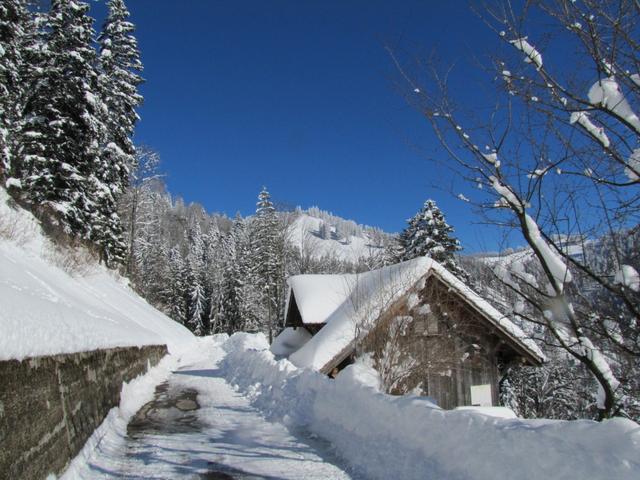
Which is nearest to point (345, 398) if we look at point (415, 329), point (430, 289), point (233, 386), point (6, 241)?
point (415, 329)

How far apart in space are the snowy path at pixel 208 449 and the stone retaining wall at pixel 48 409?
529 millimetres

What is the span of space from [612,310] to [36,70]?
21776mm

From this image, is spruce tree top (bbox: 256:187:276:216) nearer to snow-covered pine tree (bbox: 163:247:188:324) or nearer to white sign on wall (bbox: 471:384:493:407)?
snow-covered pine tree (bbox: 163:247:188:324)

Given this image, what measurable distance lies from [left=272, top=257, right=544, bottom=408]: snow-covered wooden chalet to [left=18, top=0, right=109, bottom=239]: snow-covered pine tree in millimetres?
11166

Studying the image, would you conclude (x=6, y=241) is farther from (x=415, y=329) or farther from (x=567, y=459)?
(x=567, y=459)

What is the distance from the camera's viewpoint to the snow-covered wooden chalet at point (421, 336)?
9367 mm

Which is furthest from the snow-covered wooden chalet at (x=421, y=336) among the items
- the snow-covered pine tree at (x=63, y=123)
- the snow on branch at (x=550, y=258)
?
the snow-covered pine tree at (x=63, y=123)

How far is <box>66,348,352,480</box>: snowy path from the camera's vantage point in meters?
5.14

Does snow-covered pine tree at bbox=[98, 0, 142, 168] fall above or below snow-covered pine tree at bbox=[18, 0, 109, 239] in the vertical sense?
above

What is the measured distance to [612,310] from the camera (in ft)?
10.8

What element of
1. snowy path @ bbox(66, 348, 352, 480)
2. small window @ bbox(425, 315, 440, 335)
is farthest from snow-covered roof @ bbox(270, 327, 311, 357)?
snowy path @ bbox(66, 348, 352, 480)

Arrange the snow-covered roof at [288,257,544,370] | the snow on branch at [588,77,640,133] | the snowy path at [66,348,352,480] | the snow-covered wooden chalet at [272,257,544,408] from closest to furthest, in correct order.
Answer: the snow on branch at [588,77,640,133]
the snowy path at [66,348,352,480]
the snow-covered wooden chalet at [272,257,544,408]
the snow-covered roof at [288,257,544,370]

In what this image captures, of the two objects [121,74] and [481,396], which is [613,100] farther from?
[121,74]

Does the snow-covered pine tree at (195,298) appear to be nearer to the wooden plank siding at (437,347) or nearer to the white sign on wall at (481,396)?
the wooden plank siding at (437,347)
